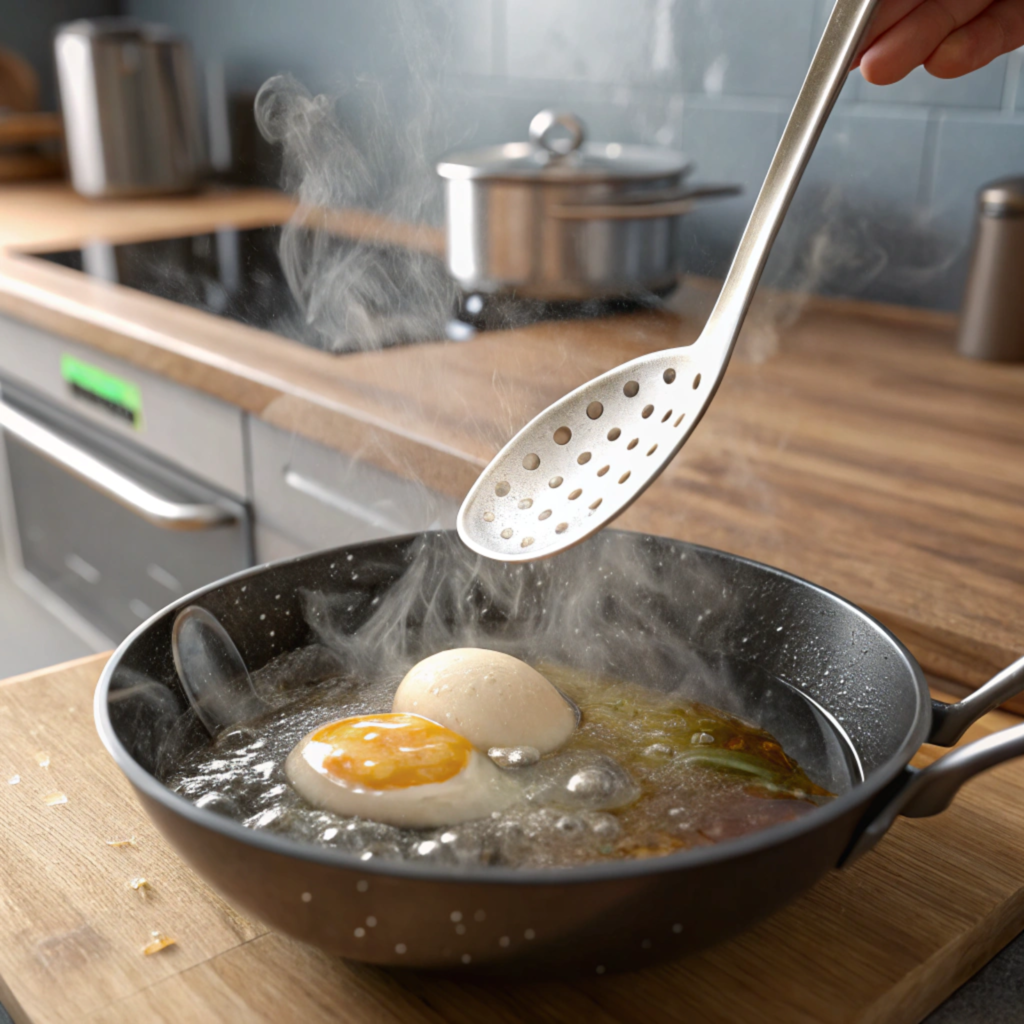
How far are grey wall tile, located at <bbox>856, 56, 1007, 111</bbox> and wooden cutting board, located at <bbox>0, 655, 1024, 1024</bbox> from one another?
3.55 feet

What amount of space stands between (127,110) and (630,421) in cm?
200

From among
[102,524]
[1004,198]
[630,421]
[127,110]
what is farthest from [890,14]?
[127,110]

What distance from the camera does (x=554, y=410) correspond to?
2.44ft

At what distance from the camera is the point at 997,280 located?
4.44 feet

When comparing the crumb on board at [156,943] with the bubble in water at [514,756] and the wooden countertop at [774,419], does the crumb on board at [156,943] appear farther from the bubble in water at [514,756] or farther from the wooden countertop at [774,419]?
the wooden countertop at [774,419]

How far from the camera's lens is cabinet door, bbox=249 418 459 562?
1.15m

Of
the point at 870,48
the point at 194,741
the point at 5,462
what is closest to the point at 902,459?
the point at 870,48

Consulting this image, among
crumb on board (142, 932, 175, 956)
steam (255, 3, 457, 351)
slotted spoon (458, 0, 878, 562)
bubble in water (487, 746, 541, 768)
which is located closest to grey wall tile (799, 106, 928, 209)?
steam (255, 3, 457, 351)

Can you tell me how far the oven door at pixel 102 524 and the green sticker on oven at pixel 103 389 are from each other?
0.05m

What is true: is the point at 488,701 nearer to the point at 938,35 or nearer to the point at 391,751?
the point at 391,751

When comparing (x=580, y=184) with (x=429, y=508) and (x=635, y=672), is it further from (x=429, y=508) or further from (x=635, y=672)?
(x=635, y=672)

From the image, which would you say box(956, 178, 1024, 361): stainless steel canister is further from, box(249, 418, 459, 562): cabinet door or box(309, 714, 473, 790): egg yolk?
box(309, 714, 473, 790): egg yolk

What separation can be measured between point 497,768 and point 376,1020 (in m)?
0.17

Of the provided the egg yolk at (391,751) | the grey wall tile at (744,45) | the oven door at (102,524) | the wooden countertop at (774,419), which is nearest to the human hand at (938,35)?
the wooden countertop at (774,419)
